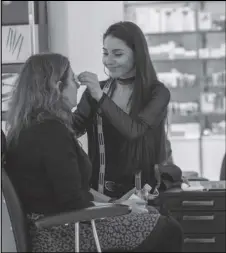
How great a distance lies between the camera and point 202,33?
616 cm

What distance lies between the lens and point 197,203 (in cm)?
277

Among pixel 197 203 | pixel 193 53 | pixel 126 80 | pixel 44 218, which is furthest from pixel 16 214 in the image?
pixel 193 53

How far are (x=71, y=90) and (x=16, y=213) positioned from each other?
1.43 ft

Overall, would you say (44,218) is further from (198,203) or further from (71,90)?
(198,203)

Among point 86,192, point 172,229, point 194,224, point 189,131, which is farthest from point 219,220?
point 189,131

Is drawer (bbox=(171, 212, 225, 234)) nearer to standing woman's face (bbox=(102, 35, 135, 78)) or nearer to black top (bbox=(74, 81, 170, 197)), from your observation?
black top (bbox=(74, 81, 170, 197))

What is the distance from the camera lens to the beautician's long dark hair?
1972 mm

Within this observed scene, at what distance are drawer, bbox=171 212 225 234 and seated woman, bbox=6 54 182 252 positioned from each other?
738 millimetres

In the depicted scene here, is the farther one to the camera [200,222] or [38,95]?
[200,222]

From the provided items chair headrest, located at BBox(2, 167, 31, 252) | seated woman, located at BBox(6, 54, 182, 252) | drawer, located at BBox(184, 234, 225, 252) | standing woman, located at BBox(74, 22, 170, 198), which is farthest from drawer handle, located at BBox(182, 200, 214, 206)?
chair headrest, located at BBox(2, 167, 31, 252)

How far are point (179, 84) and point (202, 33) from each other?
0.57 m

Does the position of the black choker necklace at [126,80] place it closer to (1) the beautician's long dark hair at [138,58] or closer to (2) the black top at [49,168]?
(1) the beautician's long dark hair at [138,58]

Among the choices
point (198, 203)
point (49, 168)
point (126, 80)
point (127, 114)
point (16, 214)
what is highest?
point (126, 80)

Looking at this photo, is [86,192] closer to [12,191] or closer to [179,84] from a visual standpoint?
[12,191]
